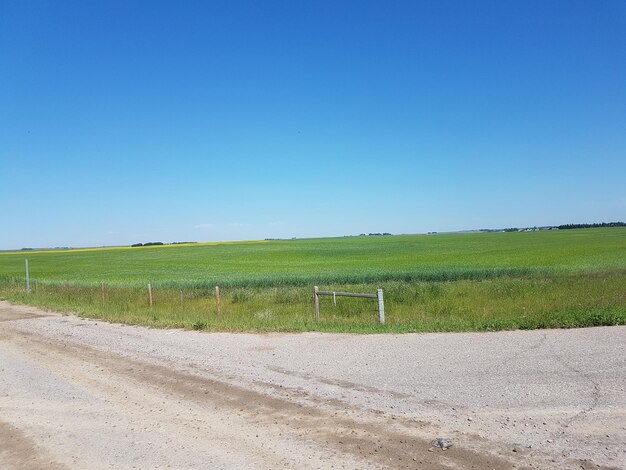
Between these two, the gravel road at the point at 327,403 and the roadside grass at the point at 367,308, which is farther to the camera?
the roadside grass at the point at 367,308

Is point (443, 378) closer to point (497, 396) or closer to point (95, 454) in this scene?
point (497, 396)

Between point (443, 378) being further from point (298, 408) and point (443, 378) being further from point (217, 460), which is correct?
point (217, 460)

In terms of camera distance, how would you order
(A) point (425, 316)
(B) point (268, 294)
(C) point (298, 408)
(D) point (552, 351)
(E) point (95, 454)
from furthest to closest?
(B) point (268, 294) → (A) point (425, 316) → (D) point (552, 351) → (C) point (298, 408) → (E) point (95, 454)

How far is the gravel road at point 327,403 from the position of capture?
486 centimetres

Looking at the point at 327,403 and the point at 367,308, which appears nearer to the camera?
the point at 327,403

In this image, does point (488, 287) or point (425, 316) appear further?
point (488, 287)

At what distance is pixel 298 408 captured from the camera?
6.30 metres

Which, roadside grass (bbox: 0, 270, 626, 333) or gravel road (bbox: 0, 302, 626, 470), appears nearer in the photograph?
gravel road (bbox: 0, 302, 626, 470)

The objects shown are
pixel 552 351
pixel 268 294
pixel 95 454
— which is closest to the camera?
pixel 95 454

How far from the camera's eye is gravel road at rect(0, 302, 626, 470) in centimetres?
486

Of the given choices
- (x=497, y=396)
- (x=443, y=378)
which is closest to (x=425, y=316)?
(x=443, y=378)

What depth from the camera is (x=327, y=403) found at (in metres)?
6.48

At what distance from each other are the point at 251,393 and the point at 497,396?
3574mm

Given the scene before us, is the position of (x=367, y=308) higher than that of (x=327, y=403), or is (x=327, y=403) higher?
(x=327, y=403)
